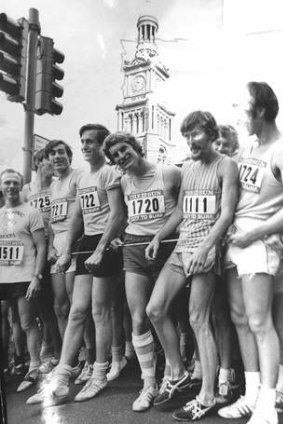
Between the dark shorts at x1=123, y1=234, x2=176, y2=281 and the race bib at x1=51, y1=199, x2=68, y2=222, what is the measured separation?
488 mm

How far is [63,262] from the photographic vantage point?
2.32m

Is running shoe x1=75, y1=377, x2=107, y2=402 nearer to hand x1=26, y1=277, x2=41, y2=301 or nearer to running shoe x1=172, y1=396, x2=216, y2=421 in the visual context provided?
running shoe x1=172, y1=396, x2=216, y2=421

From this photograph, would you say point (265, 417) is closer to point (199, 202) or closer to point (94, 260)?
point (199, 202)

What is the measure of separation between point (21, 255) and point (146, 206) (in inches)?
33.9

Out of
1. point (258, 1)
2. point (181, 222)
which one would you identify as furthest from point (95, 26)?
point (181, 222)

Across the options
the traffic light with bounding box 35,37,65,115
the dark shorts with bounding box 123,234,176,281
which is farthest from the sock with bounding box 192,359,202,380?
the traffic light with bounding box 35,37,65,115

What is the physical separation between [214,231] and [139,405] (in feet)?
2.90

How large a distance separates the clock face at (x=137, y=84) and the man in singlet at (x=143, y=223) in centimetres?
31

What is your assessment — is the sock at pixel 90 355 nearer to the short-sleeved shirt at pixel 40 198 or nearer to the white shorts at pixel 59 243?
the white shorts at pixel 59 243

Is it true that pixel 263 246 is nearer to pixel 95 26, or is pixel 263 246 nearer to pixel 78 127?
pixel 78 127

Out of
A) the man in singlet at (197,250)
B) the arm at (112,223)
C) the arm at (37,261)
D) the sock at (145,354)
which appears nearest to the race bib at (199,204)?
the man in singlet at (197,250)

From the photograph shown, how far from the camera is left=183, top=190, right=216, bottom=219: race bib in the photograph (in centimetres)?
187

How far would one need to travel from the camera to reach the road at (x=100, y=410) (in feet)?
6.28

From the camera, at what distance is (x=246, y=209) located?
1788 mm
